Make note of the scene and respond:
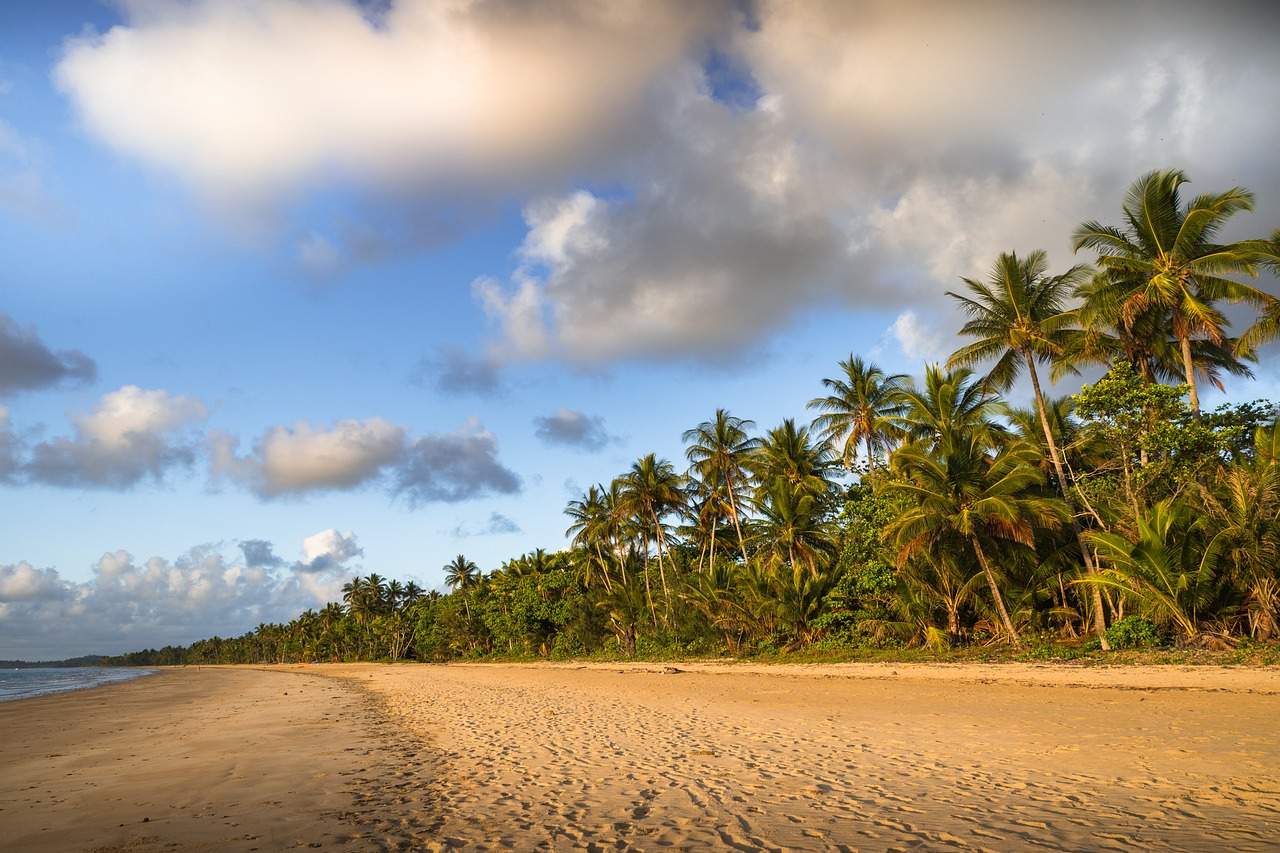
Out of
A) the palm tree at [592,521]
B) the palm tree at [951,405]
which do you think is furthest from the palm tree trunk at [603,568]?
the palm tree at [951,405]

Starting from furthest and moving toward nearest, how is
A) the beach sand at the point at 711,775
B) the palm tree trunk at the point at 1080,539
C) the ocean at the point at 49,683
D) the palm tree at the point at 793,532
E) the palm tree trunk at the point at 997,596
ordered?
Answer: the ocean at the point at 49,683, the palm tree at the point at 793,532, the palm tree trunk at the point at 997,596, the palm tree trunk at the point at 1080,539, the beach sand at the point at 711,775

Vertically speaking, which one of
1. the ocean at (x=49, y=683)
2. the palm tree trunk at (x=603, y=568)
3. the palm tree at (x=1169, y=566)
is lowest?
the ocean at (x=49, y=683)

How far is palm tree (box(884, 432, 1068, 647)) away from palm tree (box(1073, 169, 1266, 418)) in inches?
185

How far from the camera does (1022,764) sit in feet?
23.1

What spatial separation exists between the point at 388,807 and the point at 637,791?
229 cm

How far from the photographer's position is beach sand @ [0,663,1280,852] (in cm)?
505

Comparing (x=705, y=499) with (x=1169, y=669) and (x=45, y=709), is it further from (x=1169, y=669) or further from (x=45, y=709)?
(x=45, y=709)

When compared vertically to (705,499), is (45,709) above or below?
below

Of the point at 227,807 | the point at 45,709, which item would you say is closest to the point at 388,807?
the point at 227,807

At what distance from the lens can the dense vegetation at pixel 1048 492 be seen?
16.6 meters

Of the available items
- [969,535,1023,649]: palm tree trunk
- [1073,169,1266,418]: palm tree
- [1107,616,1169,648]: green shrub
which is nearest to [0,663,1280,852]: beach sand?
[1107,616,1169,648]: green shrub

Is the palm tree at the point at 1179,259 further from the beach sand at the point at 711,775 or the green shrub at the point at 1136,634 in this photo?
the beach sand at the point at 711,775

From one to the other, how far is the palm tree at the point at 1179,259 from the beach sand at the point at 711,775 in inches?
448

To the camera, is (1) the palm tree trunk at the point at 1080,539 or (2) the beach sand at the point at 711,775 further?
(1) the palm tree trunk at the point at 1080,539
